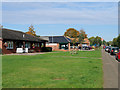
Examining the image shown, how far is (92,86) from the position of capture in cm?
756

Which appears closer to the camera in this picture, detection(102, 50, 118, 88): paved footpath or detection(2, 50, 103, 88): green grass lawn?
detection(2, 50, 103, 88): green grass lawn

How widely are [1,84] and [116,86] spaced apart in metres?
4.82

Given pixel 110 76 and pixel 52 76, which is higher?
pixel 52 76

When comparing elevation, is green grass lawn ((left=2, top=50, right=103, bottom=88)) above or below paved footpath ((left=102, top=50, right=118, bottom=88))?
above

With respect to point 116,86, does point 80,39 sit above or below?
above

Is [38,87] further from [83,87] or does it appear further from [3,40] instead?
[3,40]

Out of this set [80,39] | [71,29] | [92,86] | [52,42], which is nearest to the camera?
[92,86]

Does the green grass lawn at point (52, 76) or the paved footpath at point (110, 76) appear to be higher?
the green grass lawn at point (52, 76)

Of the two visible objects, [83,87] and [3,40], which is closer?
[83,87]

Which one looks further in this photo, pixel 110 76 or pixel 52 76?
pixel 110 76

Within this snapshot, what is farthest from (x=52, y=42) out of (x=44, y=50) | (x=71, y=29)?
(x=71, y=29)

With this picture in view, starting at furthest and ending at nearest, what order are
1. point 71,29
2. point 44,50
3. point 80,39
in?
point 71,29 → point 80,39 → point 44,50

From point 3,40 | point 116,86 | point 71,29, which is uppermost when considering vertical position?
point 71,29

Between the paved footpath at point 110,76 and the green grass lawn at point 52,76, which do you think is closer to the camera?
the green grass lawn at point 52,76
